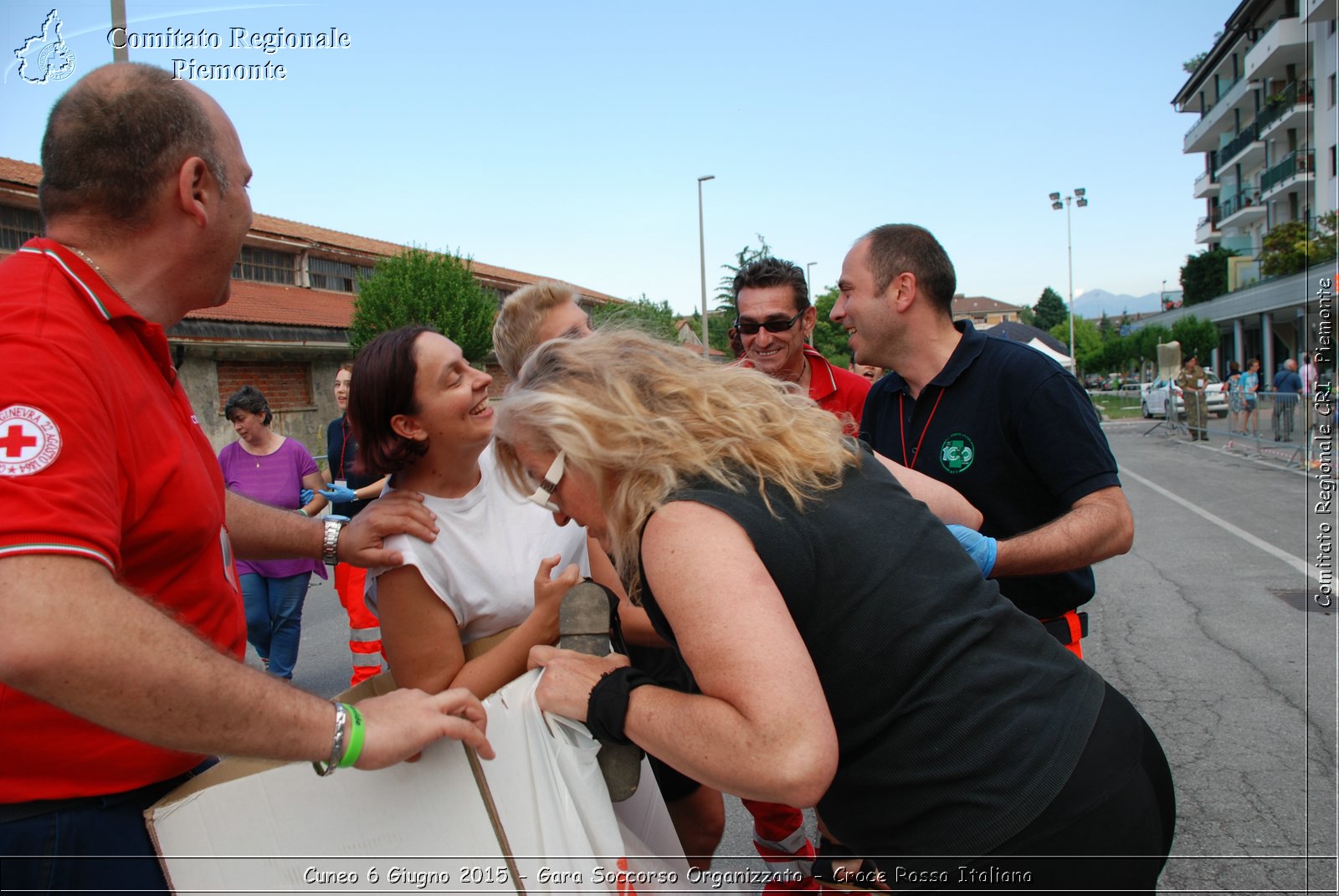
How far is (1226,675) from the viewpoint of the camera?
16.4 feet

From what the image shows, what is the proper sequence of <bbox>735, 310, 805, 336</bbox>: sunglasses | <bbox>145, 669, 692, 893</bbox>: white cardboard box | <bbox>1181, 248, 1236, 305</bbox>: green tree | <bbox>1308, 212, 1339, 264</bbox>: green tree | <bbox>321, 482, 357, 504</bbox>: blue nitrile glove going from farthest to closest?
<bbox>1181, 248, 1236, 305</bbox>: green tree
<bbox>1308, 212, 1339, 264</bbox>: green tree
<bbox>321, 482, 357, 504</bbox>: blue nitrile glove
<bbox>735, 310, 805, 336</bbox>: sunglasses
<bbox>145, 669, 692, 893</bbox>: white cardboard box

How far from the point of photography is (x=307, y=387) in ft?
83.1

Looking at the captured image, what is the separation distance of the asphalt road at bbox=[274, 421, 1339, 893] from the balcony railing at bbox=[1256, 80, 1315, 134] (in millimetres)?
39422

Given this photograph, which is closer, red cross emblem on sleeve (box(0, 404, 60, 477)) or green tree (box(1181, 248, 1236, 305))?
red cross emblem on sleeve (box(0, 404, 60, 477))

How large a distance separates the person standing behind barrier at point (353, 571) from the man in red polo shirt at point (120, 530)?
2425mm

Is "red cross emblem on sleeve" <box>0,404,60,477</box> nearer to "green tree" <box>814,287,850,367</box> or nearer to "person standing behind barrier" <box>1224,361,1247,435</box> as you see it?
"person standing behind barrier" <box>1224,361,1247,435</box>

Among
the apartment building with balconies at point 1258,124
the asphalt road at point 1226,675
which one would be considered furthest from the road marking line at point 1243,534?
the apartment building with balconies at point 1258,124

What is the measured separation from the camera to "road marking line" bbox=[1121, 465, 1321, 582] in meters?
7.34

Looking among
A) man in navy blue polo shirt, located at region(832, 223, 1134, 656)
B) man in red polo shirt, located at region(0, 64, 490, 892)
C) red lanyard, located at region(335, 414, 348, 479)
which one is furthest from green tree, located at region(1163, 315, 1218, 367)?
man in red polo shirt, located at region(0, 64, 490, 892)

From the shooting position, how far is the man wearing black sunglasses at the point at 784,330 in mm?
4066

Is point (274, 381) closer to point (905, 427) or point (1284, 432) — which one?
point (905, 427)

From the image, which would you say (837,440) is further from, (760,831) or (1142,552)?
(1142,552)

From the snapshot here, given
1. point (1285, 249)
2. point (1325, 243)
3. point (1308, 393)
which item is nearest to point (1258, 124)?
point (1285, 249)

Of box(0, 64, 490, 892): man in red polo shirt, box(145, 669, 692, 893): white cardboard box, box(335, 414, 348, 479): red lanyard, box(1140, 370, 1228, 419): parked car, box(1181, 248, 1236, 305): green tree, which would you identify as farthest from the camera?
box(1181, 248, 1236, 305): green tree
